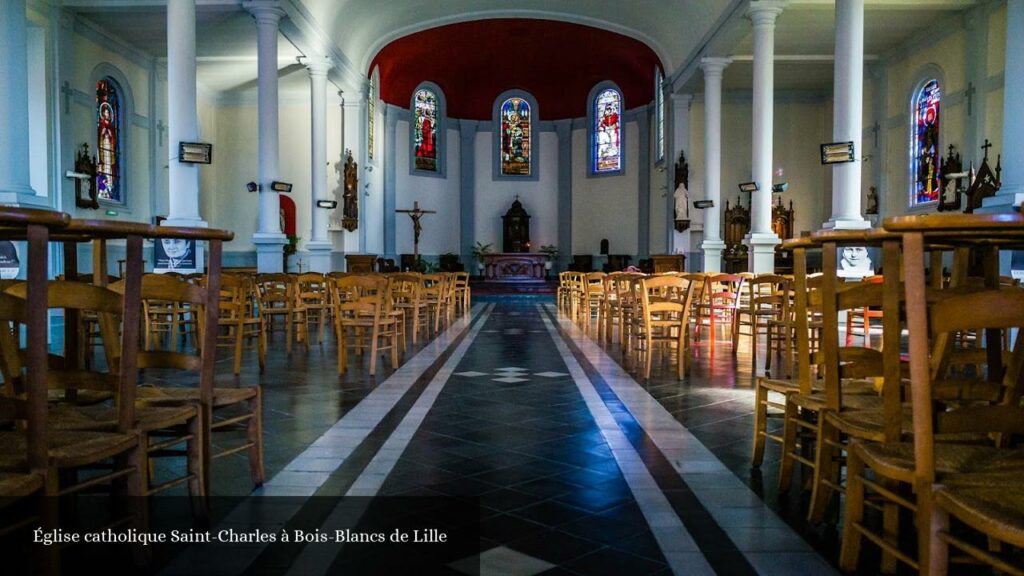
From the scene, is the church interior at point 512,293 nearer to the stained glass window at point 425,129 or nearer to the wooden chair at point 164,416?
the wooden chair at point 164,416

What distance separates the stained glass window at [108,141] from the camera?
14.3 meters

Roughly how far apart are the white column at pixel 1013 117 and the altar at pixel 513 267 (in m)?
13.1

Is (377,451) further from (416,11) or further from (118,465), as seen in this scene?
(416,11)

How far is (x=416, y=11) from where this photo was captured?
18344 mm

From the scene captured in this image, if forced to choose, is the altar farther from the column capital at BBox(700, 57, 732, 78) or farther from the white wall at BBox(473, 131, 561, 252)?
the column capital at BBox(700, 57, 732, 78)

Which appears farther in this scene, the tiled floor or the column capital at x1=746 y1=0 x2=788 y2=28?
the column capital at x1=746 y1=0 x2=788 y2=28

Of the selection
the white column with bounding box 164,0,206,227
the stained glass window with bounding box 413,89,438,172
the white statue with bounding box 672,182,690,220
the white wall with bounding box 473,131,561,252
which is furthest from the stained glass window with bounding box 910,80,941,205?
the stained glass window with bounding box 413,89,438,172

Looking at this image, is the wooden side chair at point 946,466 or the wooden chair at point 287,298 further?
the wooden chair at point 287,298

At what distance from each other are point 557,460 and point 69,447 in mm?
2057

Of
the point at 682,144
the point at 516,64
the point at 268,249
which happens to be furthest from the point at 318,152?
the point at 516,64

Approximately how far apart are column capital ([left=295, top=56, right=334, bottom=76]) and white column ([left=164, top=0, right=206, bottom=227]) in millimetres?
5105

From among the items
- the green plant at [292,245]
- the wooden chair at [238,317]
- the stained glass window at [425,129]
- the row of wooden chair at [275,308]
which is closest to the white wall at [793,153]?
the stained glass window at [425,129]

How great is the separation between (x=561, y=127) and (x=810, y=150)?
8.04 metres

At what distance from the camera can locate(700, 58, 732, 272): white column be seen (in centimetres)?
1505
